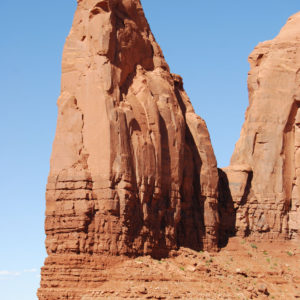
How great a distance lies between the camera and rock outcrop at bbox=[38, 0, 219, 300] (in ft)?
174

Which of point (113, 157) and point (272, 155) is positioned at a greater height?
point (272, 155)

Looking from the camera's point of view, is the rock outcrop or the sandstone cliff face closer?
the rock outcrop

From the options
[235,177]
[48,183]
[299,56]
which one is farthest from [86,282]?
[299,56]

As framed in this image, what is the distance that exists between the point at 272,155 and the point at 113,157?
14369mm

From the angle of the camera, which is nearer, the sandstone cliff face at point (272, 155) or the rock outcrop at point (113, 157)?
the rock outcrop at point (113, 157)

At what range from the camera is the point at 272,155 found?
65438 mm

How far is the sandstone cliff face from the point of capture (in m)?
64.8

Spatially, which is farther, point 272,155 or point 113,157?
point 272,155

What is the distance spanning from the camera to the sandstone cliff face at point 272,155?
212 ft

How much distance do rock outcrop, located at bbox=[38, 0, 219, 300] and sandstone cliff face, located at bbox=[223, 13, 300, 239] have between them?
4.98 m

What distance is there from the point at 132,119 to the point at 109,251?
6686 mm

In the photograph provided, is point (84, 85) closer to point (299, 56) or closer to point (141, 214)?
point (141, 214)

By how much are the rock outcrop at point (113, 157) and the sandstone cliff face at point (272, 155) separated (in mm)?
4981

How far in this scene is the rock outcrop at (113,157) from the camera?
53156 millimetres
